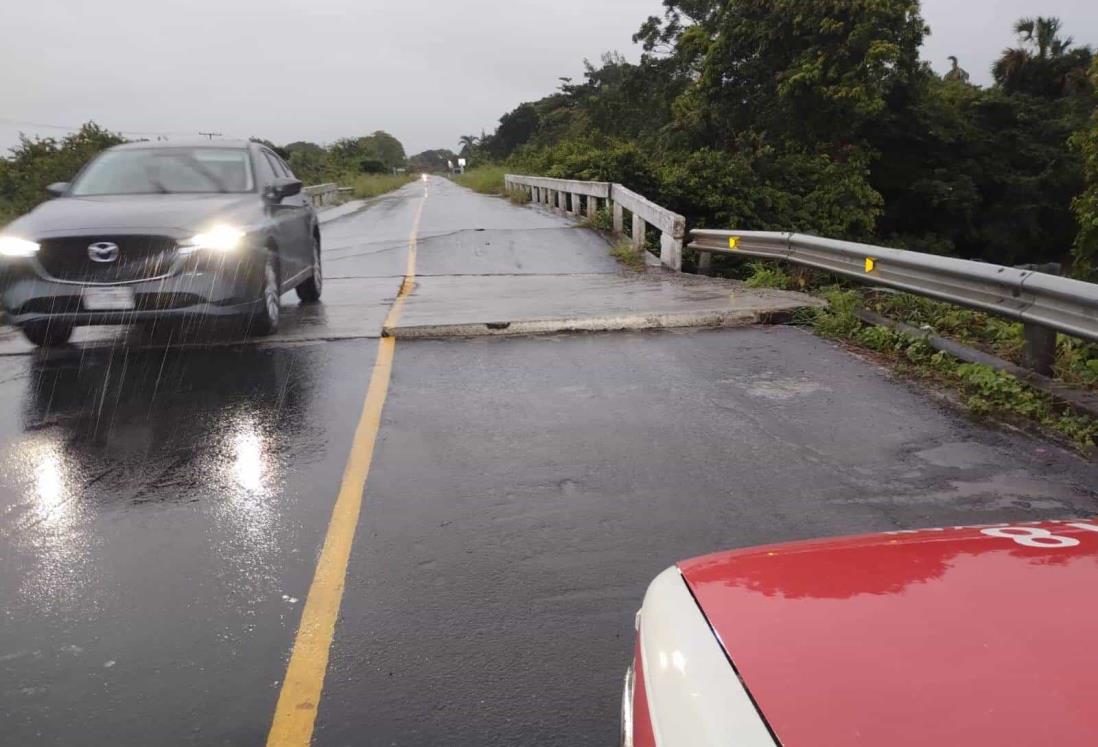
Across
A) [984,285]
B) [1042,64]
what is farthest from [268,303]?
[1042,64]

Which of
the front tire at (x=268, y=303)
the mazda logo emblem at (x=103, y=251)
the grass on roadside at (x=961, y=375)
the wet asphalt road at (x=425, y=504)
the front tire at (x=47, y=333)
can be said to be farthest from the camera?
the front tire at (x=268, y=303)

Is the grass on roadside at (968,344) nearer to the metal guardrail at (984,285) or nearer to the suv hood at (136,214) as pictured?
the metal guardrail at (984,285)

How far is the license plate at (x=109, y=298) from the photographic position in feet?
22.8

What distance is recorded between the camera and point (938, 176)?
39.3m

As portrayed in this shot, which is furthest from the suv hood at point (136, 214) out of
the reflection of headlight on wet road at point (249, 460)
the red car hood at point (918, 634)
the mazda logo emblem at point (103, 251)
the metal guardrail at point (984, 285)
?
the red car hood at point (918, 634)

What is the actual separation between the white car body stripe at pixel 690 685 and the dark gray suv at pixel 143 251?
6.22 m

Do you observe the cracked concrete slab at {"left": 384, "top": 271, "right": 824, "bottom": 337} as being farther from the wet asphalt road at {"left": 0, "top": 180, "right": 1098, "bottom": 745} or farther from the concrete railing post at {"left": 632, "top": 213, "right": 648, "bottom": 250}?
the concrete railing post at {"left": 632, "top": 213, "right": 648, "bottom": 250}

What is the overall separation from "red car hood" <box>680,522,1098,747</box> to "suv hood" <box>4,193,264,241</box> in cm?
636

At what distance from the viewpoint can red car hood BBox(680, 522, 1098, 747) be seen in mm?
1380

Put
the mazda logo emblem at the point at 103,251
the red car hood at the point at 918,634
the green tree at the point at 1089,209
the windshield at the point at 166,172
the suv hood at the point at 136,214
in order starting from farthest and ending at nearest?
1. the green tree at the point at 1089,209
2. the windshield at the point at 166,172
3. the suv hood at the point at 136,214
4. the mazda logo emblem at the point at 103,251
5. the red car hood at the point at 918,634

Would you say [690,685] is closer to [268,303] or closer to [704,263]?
[268,303]

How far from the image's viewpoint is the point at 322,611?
3449 mm

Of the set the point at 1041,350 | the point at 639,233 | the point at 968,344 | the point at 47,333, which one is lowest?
the point at 47,333

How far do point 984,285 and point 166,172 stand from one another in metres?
7.33
